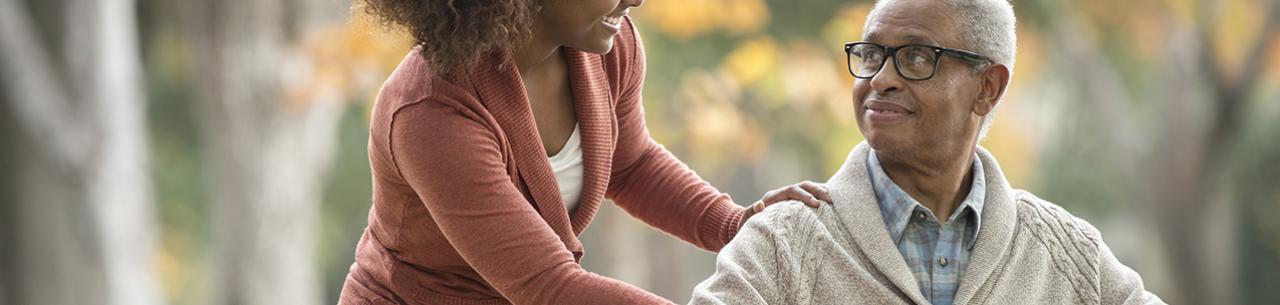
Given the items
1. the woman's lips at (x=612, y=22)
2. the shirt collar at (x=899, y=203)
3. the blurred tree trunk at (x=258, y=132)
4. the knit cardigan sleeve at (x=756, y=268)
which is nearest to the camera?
the knit cardigan sleeve at (x=756, y=268)

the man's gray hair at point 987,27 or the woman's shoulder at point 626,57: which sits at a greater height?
the man's gray hair at point 987,27

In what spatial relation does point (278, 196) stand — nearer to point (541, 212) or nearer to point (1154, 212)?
point (1154, 212)

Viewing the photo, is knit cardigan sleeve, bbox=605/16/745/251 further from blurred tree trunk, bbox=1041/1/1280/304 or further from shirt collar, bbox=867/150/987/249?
blurred tree trunk, bbox=1041/1/1280/304

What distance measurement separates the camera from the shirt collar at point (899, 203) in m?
2.40

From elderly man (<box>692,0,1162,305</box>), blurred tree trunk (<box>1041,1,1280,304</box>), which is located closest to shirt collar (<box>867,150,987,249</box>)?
elderly man (<box>692,0,1162,305</box>)

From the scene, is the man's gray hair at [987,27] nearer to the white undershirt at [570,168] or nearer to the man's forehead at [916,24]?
the man's forehead at [916,24]

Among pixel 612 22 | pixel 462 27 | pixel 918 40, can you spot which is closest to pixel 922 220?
pixel 918 40

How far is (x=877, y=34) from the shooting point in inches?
93.3

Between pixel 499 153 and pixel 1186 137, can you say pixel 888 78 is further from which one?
pixel 1186 137

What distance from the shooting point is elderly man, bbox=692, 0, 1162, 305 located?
233cm

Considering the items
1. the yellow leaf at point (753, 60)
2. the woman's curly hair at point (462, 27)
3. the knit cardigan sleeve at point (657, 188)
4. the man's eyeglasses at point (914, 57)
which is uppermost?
the man's eyeglasses at point (914, 57)

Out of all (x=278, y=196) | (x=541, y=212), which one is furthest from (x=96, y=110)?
(x=541, y=212)

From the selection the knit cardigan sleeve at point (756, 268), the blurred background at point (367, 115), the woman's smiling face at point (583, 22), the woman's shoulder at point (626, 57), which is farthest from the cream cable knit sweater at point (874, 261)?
the blurred background at point (367, 115)

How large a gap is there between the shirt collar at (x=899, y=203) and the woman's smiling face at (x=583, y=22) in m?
0.45
